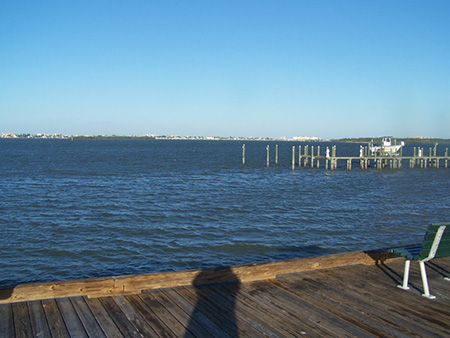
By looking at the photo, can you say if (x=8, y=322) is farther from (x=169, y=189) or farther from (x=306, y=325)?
(x=169, y=189)

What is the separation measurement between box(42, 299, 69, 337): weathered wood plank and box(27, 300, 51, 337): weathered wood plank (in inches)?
1.7

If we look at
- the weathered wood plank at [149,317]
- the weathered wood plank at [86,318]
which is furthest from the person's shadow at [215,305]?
the weathered wood plank at [86,318]

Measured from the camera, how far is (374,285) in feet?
20.9

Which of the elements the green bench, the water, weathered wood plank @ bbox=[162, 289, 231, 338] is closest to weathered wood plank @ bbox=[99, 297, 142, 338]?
weathered wood plank @ bbox=[162, 289, 231, 338]

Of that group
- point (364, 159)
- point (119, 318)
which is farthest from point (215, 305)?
point (364, 159)

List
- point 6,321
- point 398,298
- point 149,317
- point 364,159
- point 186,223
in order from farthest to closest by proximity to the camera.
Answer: point 364,159 < point 186,223 < point 398,298 < point 149,317 < point 6,321

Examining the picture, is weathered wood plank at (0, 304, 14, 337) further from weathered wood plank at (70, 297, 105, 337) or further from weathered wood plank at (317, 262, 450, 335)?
weathered wood plank at (317, 262, 450, 335)

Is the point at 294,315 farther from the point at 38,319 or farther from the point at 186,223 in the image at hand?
the point at 186,223

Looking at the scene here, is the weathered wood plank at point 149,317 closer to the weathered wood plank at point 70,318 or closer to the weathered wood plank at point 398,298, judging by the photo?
the weathered wood plank at point 70,318

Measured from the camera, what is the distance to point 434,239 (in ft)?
18.9

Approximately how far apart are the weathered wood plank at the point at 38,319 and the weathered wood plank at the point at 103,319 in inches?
21.4

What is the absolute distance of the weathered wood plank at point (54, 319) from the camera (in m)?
4.62

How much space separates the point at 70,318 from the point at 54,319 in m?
0.17

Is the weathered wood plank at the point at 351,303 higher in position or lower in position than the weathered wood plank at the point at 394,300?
higher
